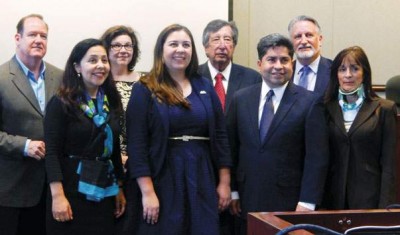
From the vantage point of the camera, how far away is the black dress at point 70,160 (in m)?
2.56

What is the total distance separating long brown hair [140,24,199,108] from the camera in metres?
2.63

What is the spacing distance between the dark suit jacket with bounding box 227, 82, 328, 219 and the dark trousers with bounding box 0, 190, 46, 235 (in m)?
1.00

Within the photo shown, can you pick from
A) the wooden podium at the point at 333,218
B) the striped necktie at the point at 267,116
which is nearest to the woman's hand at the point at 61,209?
the striped necktie at the point at 267,116

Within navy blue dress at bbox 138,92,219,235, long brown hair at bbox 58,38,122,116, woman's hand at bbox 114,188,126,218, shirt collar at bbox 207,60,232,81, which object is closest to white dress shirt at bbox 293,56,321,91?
shirt collar at bbox 207,60,232,81

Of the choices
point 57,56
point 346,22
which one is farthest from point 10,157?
point 346,22

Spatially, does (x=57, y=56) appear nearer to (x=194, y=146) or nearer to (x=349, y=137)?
(x=194, y=146)

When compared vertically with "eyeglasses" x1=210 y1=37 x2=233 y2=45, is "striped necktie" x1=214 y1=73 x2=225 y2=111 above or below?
below

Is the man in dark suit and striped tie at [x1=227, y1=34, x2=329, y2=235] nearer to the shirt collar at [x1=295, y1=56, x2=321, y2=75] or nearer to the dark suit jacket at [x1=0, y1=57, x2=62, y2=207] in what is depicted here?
the shirt collar at [x1=295, y1=56, x2=321, y2=75]

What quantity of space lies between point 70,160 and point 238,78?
1108 millimetres

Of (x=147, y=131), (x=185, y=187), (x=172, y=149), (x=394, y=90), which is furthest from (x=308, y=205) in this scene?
(x=394, y=90)

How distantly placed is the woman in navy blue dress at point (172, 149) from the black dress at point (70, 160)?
0.59 ft

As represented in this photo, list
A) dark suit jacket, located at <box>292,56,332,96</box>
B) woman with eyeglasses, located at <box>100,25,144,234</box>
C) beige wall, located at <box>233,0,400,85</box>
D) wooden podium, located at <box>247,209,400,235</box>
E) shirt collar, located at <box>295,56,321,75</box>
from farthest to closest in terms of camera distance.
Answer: beige wall, located at <box>233,0,400,85</box>
shirt collar, located at <box>295,56,321,75</box>
dark suit jacket, located at <box>292,56,332,96</box>
woman with eyeglasses, located at <box>100,25,144,234</box>
wooden podium, located at <box>247,209,400,235</box>

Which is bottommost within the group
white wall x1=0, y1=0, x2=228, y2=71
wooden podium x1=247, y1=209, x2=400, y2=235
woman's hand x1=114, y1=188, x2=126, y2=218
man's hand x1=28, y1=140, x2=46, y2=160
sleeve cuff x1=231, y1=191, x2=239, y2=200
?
woman's hand x1=114, y1=188, x2=126, y2=218

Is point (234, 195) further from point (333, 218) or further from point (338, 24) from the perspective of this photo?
point (338, 24)
